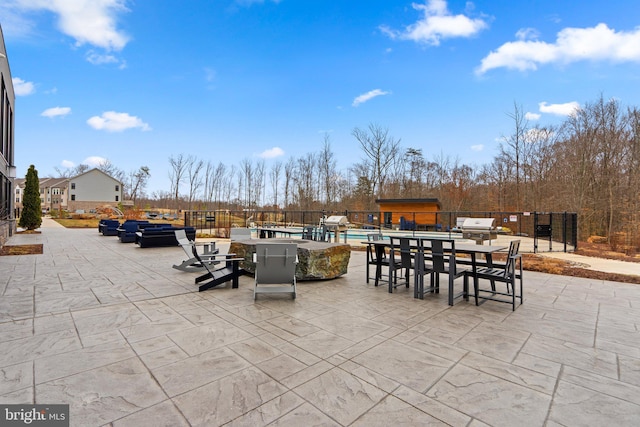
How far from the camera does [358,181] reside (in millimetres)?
30750

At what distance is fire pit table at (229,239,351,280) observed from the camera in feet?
18.9

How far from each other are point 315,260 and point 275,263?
1485mm

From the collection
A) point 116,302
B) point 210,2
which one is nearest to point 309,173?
point 210,2

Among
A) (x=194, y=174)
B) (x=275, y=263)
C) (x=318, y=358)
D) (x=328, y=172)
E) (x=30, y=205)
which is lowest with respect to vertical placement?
(x=318, y=358)

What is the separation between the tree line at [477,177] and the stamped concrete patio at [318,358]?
47.6 ft

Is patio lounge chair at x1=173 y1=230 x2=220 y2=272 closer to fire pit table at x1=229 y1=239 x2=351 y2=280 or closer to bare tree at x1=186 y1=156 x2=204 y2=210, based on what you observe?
fire pit table at x1=229 y1=239 x2=351 y2=280

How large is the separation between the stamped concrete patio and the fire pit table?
3.23ft

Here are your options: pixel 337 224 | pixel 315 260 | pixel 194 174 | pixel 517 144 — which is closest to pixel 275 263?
pixel 315 260

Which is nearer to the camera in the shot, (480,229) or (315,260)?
(315,260)

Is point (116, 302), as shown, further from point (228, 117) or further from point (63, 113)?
point (63, 113)

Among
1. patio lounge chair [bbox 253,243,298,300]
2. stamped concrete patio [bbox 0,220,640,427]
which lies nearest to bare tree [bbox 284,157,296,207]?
stamped concrete patio [bbox 0,220,640,427]

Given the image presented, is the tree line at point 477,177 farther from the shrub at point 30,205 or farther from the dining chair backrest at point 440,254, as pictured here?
the shrub at point 30,205

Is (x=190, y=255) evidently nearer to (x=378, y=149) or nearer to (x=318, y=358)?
(x=318, y=358)

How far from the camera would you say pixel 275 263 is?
4426 mm
